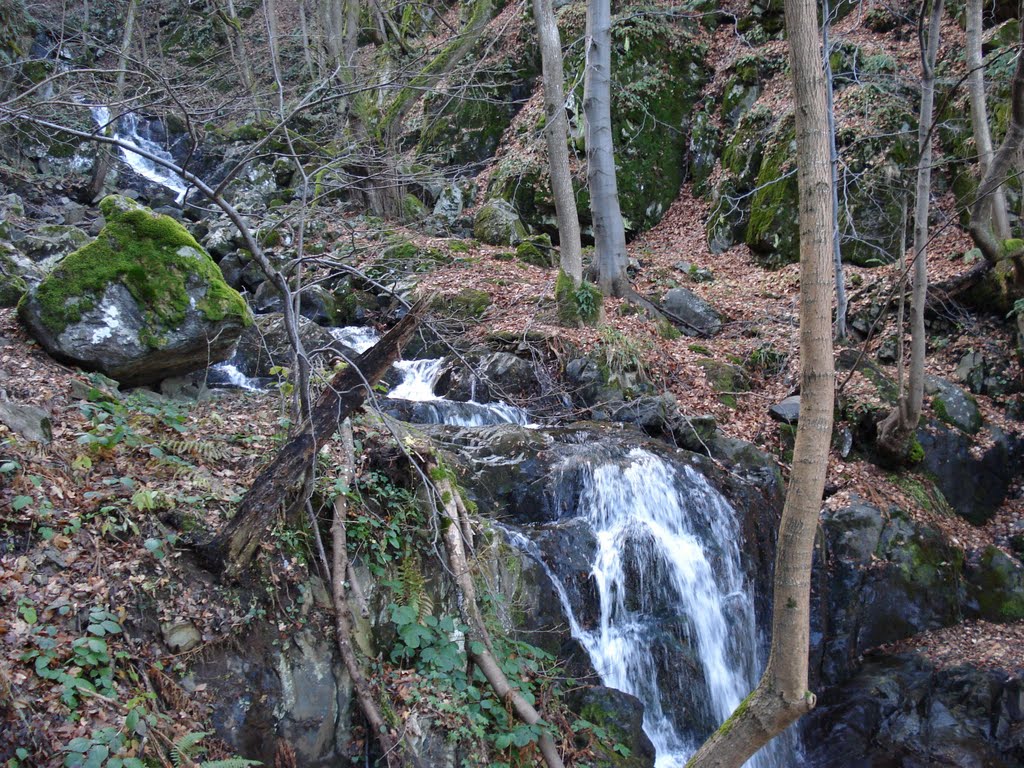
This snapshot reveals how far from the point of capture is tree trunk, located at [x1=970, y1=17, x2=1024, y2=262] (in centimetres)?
720

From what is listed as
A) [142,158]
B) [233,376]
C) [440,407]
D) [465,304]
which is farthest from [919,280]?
[142,158]

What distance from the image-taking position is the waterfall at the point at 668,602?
19.5ft

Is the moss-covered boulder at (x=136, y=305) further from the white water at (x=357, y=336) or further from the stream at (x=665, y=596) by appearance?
the white water at (x=357, y=336)

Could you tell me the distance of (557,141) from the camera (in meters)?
A: 10.2

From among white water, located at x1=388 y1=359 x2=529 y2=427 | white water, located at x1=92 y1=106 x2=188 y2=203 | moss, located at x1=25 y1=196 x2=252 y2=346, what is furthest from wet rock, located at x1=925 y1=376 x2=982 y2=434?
white water, located at x1=92 y1=106 x2=188 y2=203

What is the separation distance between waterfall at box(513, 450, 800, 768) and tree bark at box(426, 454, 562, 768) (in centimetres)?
103

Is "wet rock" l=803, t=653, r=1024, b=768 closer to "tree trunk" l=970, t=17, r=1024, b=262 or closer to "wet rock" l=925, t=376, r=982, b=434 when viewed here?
"wet rock" l=925, t=376, r=982, b=434

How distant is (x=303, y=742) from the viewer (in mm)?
3945

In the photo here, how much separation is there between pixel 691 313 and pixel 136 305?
8.30 metres

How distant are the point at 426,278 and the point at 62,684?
9098 mm

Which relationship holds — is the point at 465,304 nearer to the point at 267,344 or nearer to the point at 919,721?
the point at 267,344

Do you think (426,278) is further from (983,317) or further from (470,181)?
(983,317)

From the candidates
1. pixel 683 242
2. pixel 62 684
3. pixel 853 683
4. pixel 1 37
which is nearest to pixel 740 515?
pixel 853 683

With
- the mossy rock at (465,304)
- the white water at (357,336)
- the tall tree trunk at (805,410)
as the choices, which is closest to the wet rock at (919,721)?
the tall tree trunk at (805,410)
